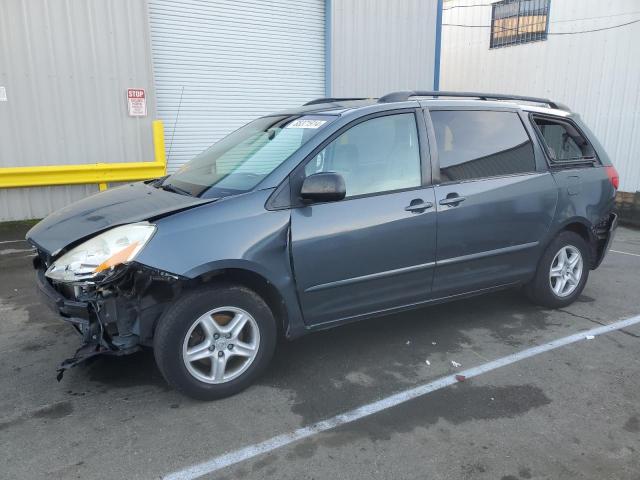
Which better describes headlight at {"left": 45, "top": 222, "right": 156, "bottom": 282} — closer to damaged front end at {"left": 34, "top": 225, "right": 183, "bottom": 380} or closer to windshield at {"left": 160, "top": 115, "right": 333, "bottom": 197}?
damaged front end at {"left": 34, "top": 225, "right": 183, "bottom": 380}

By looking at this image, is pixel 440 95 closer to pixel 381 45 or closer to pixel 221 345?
pixel 221 345

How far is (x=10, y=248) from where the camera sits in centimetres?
700

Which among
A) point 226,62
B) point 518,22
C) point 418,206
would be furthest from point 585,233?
point 518,22

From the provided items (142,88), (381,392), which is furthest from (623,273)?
(142,88)

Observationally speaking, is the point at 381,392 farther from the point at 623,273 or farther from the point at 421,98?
the point at 623,273

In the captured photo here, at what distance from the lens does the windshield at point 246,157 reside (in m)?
3.34

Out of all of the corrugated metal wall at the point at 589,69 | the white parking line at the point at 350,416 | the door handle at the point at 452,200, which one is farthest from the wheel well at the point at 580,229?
the corrugated metal wall at the point at 589,69

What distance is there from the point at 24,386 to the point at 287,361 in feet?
5.59

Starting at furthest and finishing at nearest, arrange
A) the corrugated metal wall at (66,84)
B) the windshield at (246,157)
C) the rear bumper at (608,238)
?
the corrugated metal wall at (66,84), the rear bumper at (608,238), the windshield at (246,157)

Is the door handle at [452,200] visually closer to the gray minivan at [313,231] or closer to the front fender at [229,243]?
the gray minivan at [313,231]

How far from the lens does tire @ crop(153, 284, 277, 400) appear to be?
291 centimetres

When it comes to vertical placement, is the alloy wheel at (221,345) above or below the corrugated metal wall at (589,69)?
below

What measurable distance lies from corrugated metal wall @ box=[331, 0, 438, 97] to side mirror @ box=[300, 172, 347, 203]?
8063 mm

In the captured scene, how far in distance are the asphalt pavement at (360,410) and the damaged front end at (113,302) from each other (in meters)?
0.41
